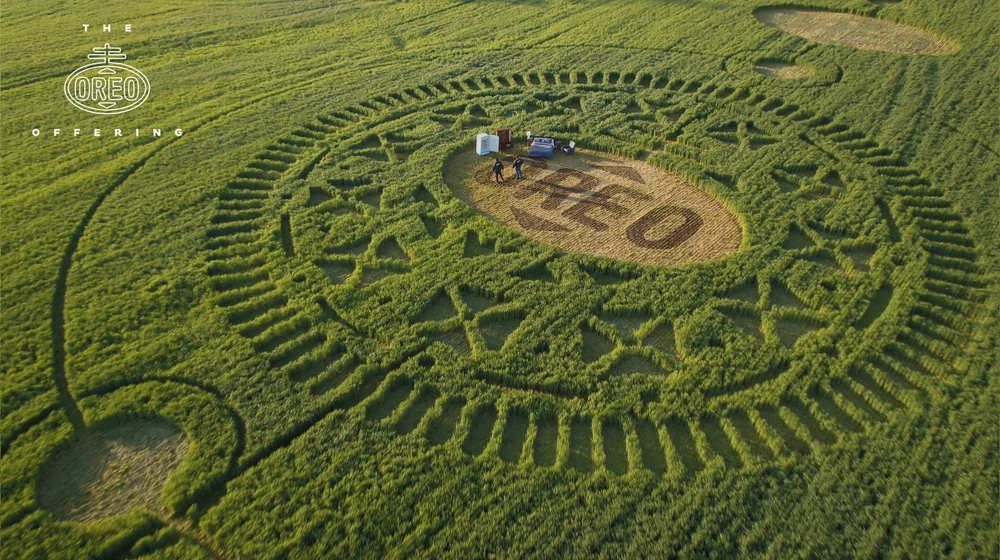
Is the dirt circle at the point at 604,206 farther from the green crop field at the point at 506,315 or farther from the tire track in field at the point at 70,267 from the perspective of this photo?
the tire track in field at the point at 70,267

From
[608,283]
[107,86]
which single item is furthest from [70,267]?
[107,86]

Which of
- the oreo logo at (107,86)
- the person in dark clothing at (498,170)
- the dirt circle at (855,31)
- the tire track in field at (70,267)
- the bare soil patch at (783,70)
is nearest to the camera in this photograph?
the tire track in field at (70,267)

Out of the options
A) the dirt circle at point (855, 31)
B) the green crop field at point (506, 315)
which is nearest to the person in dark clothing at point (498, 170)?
the green crop field at point (506, 315)

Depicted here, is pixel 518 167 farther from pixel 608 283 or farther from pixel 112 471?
pixel 112 471

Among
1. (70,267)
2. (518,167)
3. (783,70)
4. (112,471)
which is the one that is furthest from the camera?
(783,70)

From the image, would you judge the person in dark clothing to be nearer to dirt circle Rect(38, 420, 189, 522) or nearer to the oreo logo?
dirt circle Rect(38, 420, 189, 522)

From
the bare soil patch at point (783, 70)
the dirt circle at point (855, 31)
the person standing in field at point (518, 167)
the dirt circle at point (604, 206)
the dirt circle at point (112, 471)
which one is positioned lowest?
the dirt circle at point (112, 471)

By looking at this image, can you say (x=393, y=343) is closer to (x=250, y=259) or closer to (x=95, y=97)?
(x=250, y=259)

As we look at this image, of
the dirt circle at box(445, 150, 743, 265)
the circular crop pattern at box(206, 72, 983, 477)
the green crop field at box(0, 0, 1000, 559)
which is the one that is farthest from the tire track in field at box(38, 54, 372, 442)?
the dirt circle at box(445, 150, 743, 265)
